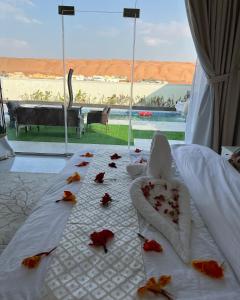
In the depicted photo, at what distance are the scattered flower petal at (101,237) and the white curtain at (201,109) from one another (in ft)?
8.01

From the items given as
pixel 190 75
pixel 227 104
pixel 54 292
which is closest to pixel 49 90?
pixel 190 75

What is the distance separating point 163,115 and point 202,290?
4.02 m

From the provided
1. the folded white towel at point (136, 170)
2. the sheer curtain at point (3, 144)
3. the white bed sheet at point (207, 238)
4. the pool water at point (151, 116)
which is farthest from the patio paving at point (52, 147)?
the white bed sheet at point (207, 238)

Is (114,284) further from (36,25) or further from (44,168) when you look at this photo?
(36,25)

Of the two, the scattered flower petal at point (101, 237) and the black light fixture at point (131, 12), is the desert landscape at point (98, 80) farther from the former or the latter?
the scattered flower petal at point (101, 237)

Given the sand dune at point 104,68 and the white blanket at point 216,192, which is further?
the sand dune at point 104,68

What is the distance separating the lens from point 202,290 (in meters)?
0.99

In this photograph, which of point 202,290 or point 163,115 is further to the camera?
point 163,115

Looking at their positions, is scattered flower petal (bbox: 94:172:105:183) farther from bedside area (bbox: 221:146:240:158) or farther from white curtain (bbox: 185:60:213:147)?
white curtain (bbox: 185:60:213:147)

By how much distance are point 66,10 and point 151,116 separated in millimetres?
2200

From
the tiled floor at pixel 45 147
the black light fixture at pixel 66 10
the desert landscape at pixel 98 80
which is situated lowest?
the tiled floor at pixel 45 147

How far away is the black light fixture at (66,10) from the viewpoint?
11.8 ft

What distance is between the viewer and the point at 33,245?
4.00 ft

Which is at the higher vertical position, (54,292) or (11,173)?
(54,292)
